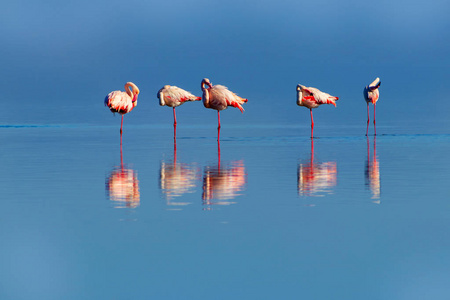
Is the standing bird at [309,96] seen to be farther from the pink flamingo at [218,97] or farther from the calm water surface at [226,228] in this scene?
the calm water surface at [226,228]

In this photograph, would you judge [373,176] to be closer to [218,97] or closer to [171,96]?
[218,97]

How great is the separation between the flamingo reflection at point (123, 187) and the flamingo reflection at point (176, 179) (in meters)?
0.34

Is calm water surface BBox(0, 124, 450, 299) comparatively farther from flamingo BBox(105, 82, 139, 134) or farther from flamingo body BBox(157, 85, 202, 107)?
flamingo body BBox(157, 85, 202, 107)

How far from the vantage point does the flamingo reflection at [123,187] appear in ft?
27.1

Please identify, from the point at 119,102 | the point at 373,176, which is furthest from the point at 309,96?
the point at 373,176

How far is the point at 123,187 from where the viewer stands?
9.60 m

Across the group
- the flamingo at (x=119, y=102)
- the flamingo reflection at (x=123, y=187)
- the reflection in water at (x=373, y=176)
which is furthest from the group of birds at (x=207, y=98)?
the flamingo reflection at (x=123, y=187)

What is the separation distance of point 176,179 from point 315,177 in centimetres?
188

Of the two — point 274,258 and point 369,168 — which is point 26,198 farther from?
point 369,168

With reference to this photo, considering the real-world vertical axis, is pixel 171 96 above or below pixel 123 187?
above

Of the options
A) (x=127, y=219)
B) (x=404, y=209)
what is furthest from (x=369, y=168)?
(x=127, y=219)

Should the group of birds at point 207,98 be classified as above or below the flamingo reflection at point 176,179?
above

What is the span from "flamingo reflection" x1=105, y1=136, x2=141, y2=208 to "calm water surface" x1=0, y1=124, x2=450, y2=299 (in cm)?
2

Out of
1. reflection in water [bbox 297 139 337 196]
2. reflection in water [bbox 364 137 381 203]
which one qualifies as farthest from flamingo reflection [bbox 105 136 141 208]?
reflection in water [bbox 364 137 381 203]
